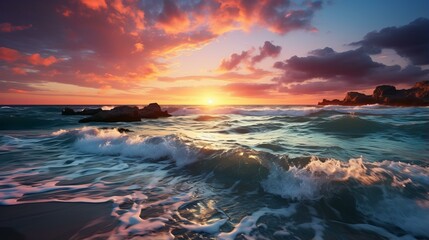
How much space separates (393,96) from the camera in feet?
207

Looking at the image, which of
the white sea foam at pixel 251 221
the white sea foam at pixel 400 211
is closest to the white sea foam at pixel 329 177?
the white sea foam at pixel 400 211

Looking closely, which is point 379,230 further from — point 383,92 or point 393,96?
point 383,92

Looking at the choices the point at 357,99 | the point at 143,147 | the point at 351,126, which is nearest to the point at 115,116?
the point at 143,147

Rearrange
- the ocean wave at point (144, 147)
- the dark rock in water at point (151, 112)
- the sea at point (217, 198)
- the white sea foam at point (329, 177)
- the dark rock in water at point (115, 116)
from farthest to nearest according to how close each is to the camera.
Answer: the dark rock in water at point (151, 112), the dark rock in water at point (115, 116), the ocean wave at point (144, 147), the white sea foam at point (329, 177), the sea at point (217, 198)

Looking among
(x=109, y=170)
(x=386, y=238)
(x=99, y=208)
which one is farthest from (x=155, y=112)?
(x=386, y=238)

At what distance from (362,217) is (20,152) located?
1126 cm

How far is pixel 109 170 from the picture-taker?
634cm

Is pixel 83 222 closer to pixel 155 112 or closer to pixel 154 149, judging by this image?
pixel 154 149

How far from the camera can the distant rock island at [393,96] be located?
58153 millimetres

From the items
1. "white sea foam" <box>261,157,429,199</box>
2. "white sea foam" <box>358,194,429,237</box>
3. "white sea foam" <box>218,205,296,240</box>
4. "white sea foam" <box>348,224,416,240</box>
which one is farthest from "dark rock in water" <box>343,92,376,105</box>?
"white sea foam" <box>218,205,296,240</box>

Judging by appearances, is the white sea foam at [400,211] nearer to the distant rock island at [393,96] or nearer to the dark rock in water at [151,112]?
the dark rock in water at [151,112]

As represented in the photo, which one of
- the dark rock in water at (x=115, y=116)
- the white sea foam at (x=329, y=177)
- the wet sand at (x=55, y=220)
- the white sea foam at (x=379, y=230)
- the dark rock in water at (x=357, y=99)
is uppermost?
the dark rock in water at (x=357, y=99)

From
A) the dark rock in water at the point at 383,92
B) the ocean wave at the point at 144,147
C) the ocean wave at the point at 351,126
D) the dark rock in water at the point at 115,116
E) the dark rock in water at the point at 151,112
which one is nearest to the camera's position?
the ocean wave at the point at 144,147

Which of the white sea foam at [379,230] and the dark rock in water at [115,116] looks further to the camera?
the dark rock in water at [115,116]
